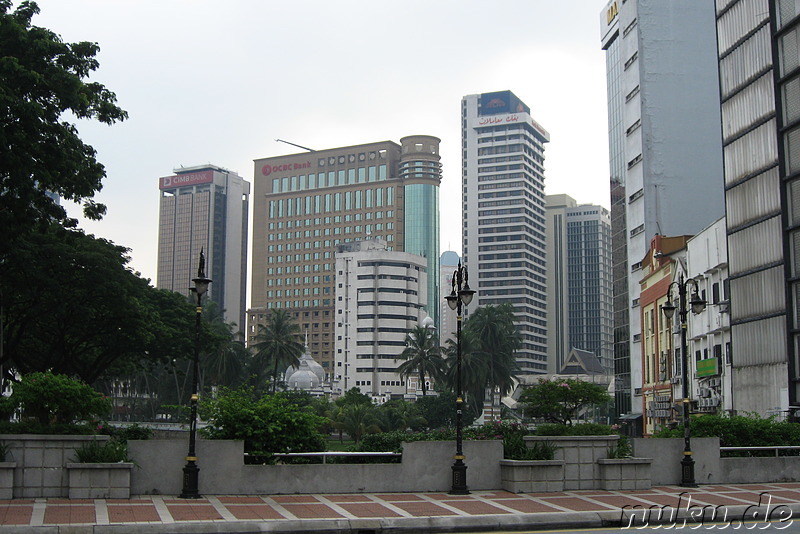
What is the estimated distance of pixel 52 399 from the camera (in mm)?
20688

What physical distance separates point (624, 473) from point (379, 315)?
163579mm

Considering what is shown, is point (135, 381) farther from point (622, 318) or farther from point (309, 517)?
point (309, 517)

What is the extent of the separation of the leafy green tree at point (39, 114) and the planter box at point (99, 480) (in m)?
14.5

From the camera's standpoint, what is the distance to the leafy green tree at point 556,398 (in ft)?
96.8

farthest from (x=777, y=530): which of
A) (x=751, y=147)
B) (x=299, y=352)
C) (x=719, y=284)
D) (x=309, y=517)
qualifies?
(x=299, y=352)

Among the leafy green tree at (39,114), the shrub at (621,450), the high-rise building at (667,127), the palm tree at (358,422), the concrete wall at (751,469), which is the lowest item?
the palm tree at (358,422)

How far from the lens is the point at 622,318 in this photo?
11194cm

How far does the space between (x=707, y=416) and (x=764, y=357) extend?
80.1 feet

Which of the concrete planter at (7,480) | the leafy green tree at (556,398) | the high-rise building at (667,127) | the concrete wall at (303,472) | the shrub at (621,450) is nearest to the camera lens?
the concrete planter at (7,480)

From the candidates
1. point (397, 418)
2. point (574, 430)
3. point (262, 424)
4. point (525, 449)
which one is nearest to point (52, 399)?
point (262, 424)

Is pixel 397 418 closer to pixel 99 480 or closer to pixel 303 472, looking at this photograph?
pixel 303 472

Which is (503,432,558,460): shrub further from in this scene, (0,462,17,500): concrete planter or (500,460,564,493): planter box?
(0,462,17,500): concrete planter

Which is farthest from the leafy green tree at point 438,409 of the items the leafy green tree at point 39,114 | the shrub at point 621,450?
the shrub at point 621,450

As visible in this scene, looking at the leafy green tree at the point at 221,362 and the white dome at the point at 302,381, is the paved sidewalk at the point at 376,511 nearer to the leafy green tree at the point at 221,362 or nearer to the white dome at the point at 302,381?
the leafy green tree at the point at 221,362
